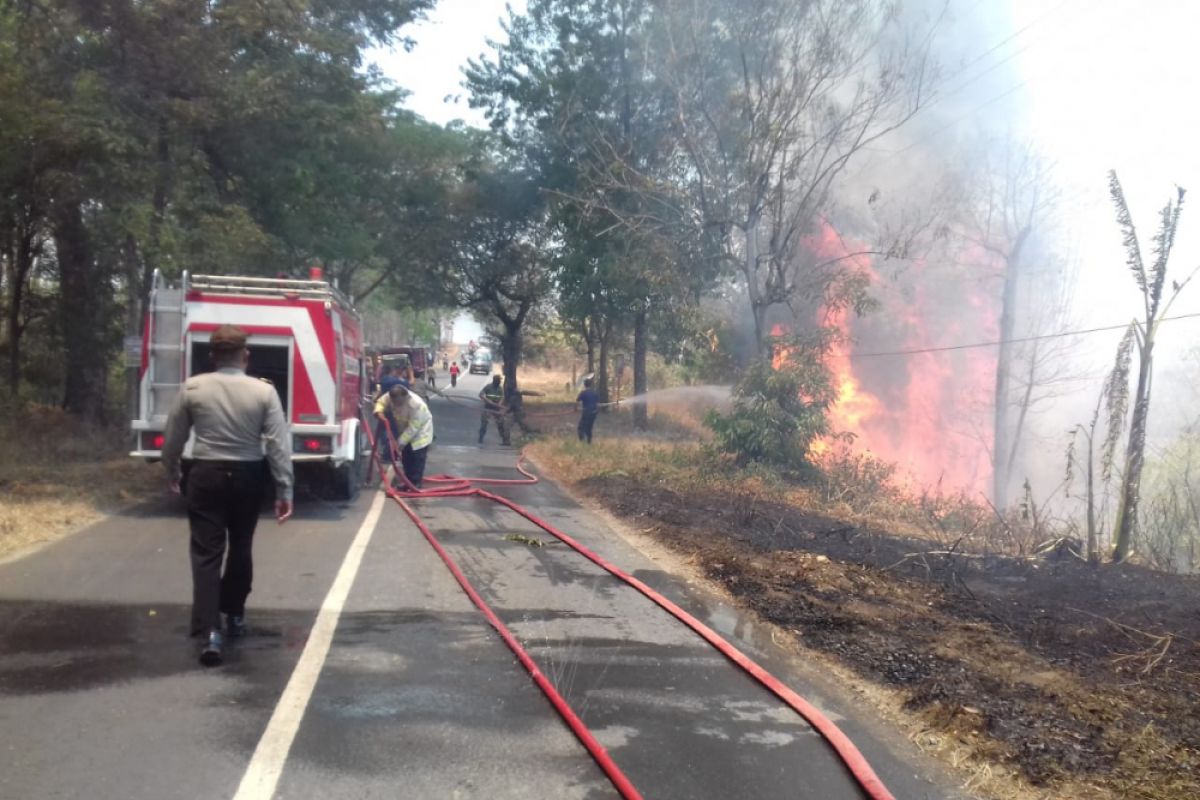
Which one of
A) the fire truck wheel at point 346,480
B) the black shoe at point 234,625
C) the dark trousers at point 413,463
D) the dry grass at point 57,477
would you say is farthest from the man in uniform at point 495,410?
the black shoe at point 234,625

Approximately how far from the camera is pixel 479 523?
10.6 m

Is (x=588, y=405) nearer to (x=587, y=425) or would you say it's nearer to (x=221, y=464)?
(x=587, y=425)

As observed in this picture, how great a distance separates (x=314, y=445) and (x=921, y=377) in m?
19.0

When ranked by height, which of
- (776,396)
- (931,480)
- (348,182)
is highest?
(348,182)

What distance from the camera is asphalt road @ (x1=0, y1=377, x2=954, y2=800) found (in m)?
3.95

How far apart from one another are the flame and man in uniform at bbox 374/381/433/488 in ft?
44.3

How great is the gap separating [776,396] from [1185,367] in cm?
1055

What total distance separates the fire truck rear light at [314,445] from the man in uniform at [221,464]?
5.08 metres

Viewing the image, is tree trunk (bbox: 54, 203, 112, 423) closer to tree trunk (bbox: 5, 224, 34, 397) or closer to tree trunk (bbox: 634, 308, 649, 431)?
tree trunk (bbox: 5, 224, 34, 397)

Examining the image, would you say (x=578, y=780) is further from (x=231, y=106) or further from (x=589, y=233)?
(x=589, y=233)

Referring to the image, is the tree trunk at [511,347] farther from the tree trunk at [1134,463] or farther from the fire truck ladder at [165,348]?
the tree trunk at [1134,463]

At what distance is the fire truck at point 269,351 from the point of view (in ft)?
33.5

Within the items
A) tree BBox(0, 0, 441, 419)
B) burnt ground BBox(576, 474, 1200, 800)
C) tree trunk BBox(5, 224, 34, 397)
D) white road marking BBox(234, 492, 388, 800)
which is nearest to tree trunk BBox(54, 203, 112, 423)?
tree BBox(0, 0, 441, 419)

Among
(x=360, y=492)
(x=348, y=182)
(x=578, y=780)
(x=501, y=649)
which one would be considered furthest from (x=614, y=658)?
(x=348, y=182)
